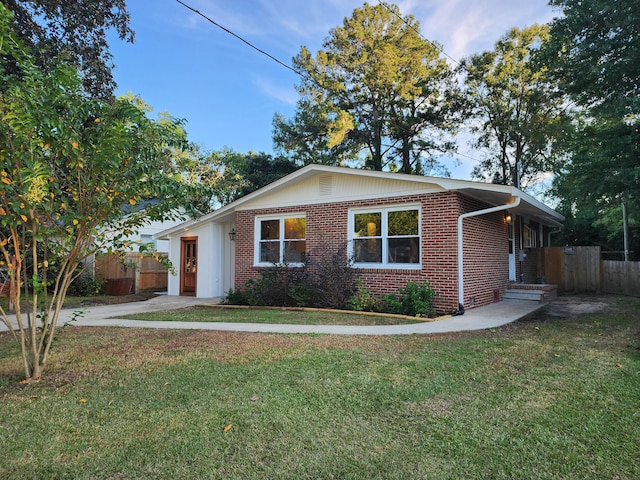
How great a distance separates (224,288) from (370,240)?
20.7 ft

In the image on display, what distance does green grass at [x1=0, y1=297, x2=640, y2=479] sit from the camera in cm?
245

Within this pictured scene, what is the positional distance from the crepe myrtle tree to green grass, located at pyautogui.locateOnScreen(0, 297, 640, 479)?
4.51 ft

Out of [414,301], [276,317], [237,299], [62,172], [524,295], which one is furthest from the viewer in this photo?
[237,299]

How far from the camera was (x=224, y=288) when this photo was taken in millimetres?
13758

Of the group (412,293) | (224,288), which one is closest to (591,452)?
(412,293)

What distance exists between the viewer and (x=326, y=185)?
10703 mm

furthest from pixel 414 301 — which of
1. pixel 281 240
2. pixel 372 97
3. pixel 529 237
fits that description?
pixel 372 97

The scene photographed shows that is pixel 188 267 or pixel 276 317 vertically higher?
pixel 188 267

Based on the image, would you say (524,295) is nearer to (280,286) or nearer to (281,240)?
(280,286)

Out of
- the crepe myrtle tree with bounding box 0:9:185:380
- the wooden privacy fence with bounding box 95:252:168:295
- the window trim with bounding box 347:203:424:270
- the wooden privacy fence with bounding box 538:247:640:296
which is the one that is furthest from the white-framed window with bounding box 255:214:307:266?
the wooden privacy fence with bounding box 538:247:640:296

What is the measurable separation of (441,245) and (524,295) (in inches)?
156

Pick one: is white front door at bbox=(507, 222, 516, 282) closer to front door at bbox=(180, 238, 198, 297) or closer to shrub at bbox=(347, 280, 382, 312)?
shrub at bbox=(347, 280, 382, 312)

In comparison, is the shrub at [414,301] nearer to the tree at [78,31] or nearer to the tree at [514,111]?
the tree at [78,31]

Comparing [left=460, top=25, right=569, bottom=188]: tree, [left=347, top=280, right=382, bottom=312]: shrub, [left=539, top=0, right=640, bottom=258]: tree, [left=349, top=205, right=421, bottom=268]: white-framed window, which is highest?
[left=460, top=25, right=569, bottom=188]: tree
